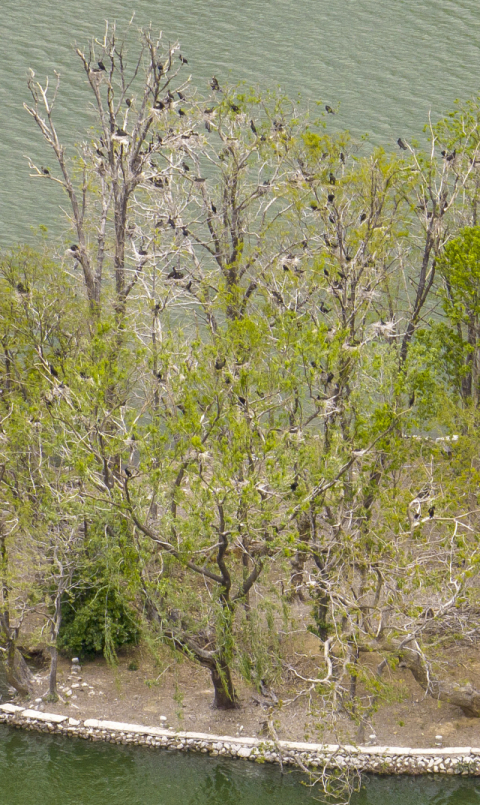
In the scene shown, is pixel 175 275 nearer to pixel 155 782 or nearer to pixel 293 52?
pixel 155 782

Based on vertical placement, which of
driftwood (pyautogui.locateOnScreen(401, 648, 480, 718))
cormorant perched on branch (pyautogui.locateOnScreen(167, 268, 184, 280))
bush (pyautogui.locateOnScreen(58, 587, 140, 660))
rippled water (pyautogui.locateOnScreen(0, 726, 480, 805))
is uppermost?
cormorant perched on branch (pyautogui.locateOnScreen(167, 268, 184, 280))

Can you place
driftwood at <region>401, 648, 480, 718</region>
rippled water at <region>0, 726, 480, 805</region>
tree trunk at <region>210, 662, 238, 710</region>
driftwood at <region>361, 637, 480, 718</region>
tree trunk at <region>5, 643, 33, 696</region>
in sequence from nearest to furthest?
1. rippled water at <region>0, 726, 480, 805</region>
2. tree trunk at <region>210, 662, 238, 710</region>
3. driftwood at <region>361, 637, 480, 718</region>
4. driftwood at <region>401, 648, 480, 718</region>
5. tree trunk at <region>5, 643, 33, 696</region>

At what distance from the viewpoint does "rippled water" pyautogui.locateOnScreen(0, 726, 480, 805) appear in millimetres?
24984

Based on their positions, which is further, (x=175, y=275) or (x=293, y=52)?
(x=293, y=52)

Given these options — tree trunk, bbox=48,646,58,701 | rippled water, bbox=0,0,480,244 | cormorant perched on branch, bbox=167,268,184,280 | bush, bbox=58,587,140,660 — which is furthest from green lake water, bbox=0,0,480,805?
tree trunk, bbox=48,646,58,701

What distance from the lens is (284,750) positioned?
25375 millimetres

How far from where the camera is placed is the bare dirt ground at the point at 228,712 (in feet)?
85.9

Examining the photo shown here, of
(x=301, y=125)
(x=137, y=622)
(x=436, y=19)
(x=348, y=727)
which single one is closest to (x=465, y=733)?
(x=348, y=727)

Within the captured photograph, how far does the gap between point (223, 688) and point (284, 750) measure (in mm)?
2193

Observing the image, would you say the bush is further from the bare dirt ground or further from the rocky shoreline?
the rocky shoreline

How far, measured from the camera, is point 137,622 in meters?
28.2

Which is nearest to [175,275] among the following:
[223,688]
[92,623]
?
[92,623]

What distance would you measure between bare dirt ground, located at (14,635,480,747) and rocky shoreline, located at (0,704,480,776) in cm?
32

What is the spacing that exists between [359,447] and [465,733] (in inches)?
299
